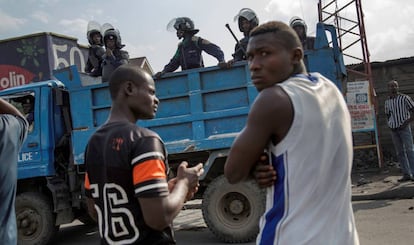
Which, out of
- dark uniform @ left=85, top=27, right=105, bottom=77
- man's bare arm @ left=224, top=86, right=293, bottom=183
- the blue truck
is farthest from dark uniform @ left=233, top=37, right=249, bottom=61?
man's bare arm @ left=224, top=86, right=293, bottom=183

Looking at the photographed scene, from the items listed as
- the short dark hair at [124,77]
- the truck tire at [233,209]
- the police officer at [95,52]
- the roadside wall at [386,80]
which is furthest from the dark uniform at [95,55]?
the roadside wall at [386,80]

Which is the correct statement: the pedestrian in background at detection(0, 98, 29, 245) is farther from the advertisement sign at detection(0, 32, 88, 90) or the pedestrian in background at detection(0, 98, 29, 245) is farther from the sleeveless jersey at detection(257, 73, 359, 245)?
the advertisement sign at detection(0, 32, 88, 90)

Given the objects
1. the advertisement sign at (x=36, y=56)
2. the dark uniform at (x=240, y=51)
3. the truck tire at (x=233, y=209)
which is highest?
the advertisement sign at (x=36, y=56)

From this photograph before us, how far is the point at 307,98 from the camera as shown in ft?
5.14

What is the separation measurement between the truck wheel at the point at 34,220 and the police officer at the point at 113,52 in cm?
221

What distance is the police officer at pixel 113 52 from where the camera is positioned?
22.4 feet

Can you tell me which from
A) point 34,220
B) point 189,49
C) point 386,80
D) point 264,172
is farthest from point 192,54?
point 386,80

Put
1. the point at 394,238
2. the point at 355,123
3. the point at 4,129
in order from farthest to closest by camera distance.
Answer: the point at 355,123 → the point at 394,238 → the point at 4,129

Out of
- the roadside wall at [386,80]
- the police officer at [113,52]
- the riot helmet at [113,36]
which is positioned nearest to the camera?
the police officer at [113,52]

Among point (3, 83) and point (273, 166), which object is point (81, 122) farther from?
point (3, 83)

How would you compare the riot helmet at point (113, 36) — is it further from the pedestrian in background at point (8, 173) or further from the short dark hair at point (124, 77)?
the short dark hair at point (124, 77)

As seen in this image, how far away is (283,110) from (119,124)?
70 centimetres

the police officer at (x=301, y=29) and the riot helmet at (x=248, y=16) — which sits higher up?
the riot helmet at (x=248, y=16)

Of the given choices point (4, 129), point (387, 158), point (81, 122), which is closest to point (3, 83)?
point (81, 122)
